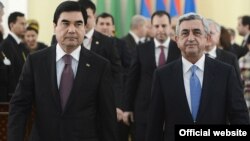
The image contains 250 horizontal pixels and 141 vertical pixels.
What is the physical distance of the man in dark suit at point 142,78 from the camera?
7184 millimetres

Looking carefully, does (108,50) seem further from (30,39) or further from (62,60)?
(30,39)

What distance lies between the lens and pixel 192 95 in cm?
438

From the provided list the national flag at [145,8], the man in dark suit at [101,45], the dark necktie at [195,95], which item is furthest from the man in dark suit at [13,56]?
the national flag at [145,8]

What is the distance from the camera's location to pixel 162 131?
4.43 meters

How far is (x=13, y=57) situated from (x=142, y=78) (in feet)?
5.99

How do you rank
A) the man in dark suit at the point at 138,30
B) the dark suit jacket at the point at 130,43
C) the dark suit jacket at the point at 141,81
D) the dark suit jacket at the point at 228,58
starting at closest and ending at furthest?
the dark suit jacket at the point at 228,58 → the dark suit jacket at the point at 141,81 → the dark suit jacket at the point at 130,43 → the man in dark suit at the point at 138,30

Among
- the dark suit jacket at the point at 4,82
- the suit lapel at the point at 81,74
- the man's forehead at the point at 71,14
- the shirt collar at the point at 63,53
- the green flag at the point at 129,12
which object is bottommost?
the dark suit jacket at the point at 4,82

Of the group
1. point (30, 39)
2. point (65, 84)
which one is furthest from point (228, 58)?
point (30, 39)

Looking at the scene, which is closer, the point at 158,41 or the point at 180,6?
the point at 158,41

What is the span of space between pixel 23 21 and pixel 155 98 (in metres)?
5.61

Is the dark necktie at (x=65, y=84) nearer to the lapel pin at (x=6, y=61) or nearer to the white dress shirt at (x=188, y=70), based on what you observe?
the white dress shirt at (x=188, y=70)

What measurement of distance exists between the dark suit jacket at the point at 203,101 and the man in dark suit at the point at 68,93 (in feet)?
0.99

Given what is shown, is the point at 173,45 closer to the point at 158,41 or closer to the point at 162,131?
the point at 158,41

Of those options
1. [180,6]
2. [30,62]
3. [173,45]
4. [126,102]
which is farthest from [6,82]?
[180,6]
